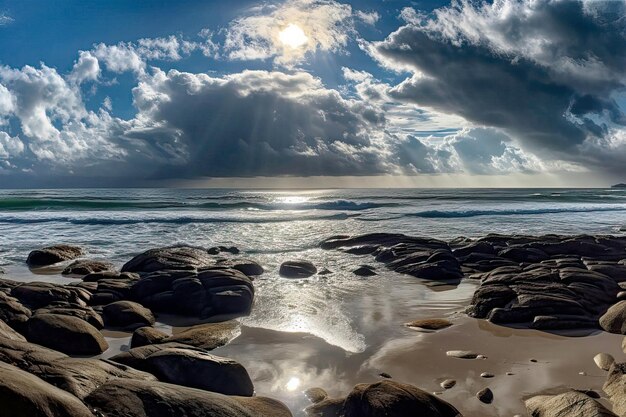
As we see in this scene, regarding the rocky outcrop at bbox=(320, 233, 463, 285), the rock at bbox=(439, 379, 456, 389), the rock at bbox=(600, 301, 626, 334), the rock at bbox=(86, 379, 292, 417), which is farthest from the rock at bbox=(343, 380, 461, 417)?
the rocky outcrop at bbox=(320, 233, 463, 285)

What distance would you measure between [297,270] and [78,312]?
6.65 metres

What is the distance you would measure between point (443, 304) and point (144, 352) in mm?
6967

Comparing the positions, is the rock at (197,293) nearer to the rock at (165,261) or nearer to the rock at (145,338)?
the rock at (165,261)

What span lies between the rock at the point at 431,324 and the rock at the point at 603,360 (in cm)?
254

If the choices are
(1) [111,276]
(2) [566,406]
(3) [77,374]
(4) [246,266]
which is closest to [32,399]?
(3) [77,374]

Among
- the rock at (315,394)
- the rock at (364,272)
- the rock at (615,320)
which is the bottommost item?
the rock at (364,272)

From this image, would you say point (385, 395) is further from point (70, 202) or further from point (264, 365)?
point (70, 202)

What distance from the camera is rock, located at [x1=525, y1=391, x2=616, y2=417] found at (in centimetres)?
460

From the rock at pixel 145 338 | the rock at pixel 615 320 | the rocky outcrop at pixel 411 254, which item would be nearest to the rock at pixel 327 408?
the rock at pixel 145 338

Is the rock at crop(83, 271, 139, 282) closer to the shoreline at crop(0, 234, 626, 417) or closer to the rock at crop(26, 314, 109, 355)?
the shoreline at crop(0, 234, 626, 417)

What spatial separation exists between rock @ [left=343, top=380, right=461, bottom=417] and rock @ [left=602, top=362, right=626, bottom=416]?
1.76m

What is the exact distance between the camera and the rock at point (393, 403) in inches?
191

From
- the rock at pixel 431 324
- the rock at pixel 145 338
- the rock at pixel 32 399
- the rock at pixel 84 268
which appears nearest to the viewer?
the rock at pixel 32 399

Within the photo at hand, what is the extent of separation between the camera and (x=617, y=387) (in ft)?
17.8
